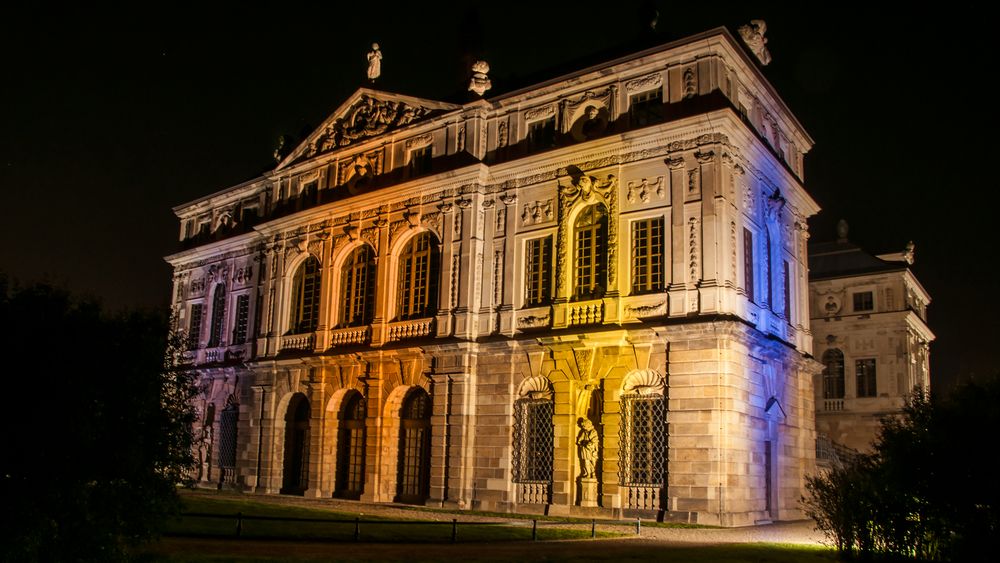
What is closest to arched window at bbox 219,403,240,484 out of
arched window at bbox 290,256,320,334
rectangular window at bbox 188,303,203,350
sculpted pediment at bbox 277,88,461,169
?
arched window at bbox 290,256,320,334

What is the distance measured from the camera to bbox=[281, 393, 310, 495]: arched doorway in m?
36.7

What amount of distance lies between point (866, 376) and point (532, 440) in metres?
27.1

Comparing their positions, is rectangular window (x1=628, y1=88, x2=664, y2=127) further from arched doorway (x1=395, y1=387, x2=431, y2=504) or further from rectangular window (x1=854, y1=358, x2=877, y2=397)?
rectangular window (x1=854, y1=358, x2=877, y2=397)

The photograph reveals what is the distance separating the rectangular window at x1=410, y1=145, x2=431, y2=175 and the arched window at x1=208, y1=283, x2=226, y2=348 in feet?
46.2

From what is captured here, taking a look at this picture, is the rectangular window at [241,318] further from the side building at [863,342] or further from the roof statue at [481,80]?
the side building at [863,342]

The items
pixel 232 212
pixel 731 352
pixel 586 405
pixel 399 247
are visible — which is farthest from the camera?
pixel 232 212

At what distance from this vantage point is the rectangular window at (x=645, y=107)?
28328mm

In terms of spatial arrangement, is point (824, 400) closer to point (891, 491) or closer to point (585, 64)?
point (585, 64)

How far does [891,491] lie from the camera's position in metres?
14.9

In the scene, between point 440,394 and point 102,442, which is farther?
point 440,394

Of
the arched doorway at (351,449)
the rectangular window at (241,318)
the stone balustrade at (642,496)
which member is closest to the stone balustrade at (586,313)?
the stone balustrade at (642,496)

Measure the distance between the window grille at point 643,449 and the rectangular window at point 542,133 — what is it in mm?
9087

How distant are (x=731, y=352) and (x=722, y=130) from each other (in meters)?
6.38

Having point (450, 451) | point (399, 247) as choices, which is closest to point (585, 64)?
point (399, 247)
